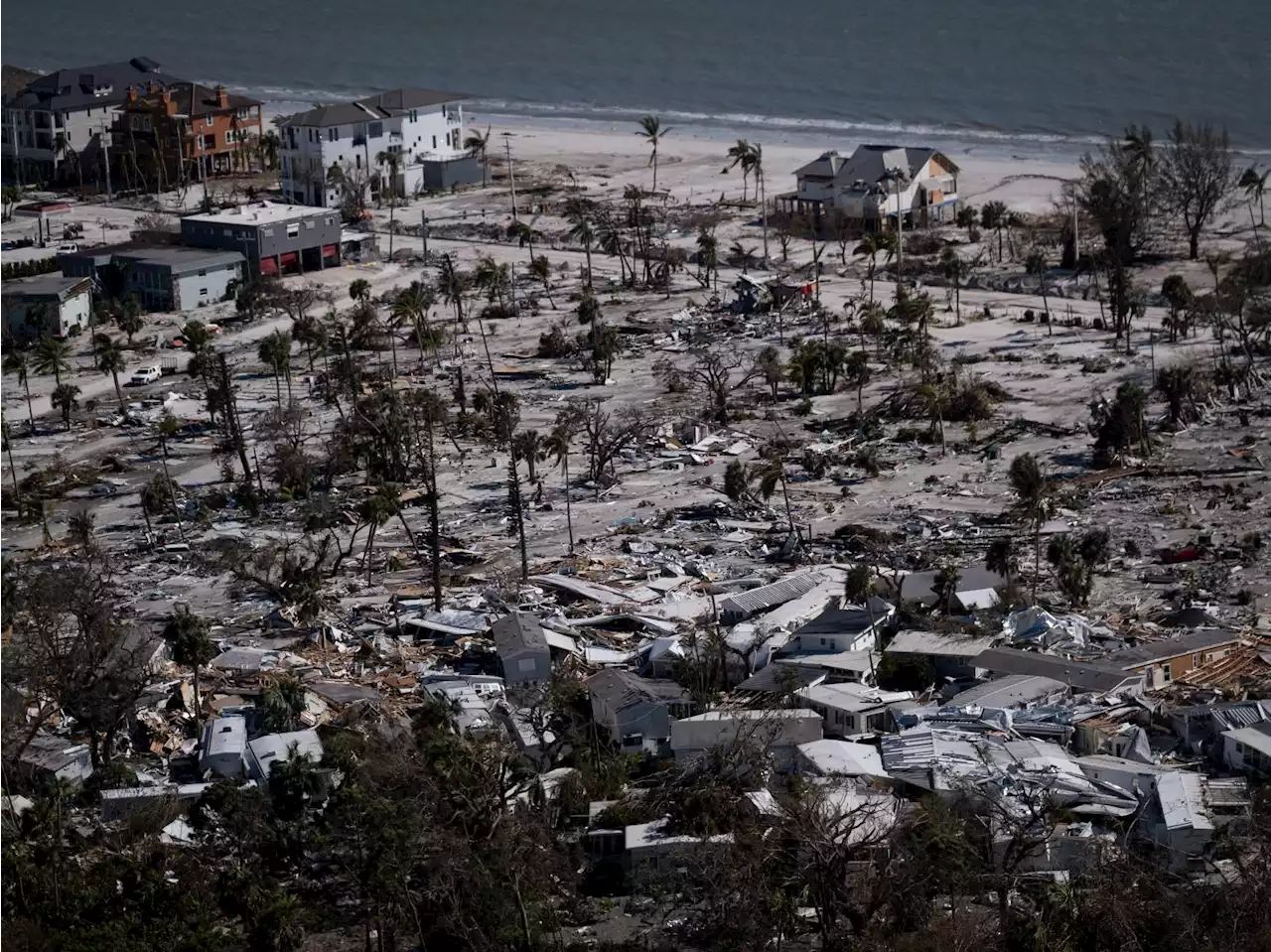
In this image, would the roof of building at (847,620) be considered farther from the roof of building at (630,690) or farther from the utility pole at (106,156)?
the utility pole at (106,156)

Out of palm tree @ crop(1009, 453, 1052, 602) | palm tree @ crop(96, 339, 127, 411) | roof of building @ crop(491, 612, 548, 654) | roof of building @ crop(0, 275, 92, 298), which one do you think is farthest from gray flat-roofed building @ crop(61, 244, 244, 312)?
roof of building @ crop(491, 612, 548, 654)

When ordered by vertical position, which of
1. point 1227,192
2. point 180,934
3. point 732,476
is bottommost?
point 180,934

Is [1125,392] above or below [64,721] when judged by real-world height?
above

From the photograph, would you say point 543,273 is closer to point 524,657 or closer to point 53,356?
point 53,356

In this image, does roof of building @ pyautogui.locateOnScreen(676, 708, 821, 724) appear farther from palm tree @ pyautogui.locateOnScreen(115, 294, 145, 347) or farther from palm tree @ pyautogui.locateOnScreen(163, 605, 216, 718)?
palm tree @ pyautogui.locateOnScreen(115, 294, 145, 347)

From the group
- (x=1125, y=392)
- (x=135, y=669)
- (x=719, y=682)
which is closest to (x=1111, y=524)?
(x=1125, y=392)

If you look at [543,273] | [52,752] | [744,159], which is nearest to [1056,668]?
[52,752]

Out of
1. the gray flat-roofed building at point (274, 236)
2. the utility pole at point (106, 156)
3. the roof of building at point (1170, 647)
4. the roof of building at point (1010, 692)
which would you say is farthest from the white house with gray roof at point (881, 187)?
the roof of building at point (1010, 692)

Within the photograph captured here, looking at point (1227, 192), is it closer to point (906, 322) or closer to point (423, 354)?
point (906, 322)
